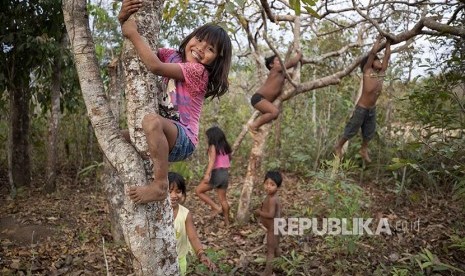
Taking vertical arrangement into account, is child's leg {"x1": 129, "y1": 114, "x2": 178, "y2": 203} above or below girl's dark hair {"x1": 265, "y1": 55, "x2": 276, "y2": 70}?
below

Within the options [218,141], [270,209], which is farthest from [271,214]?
[218,141]

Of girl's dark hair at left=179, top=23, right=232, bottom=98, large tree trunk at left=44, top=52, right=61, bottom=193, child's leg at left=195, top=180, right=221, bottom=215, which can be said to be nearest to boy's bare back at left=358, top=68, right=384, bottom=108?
child's leg at left=195, top=180, right=221, bottom=215

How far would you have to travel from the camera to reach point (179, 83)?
6.42 ft

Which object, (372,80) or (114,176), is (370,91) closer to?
(372,80)

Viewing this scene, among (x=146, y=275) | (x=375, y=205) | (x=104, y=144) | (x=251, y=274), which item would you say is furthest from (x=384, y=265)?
(x=104, y=144)

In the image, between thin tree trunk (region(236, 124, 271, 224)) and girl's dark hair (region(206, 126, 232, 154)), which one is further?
girl's dark hair (region(206, 126, 232, 154))

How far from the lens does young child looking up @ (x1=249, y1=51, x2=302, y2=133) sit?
15.9ft

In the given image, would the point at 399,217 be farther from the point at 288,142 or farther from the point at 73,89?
the point at 73,89

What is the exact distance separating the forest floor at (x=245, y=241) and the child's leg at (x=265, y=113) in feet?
3.83

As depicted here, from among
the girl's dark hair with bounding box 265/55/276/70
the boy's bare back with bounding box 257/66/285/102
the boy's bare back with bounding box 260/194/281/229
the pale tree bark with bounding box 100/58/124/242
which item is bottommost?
the boy's bare back with bounding box 260/194/281/229

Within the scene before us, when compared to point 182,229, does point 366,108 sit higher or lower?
higher

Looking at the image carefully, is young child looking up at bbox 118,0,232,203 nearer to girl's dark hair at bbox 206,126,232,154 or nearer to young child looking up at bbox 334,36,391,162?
girl's dark hair at bbox 206,126,232,154

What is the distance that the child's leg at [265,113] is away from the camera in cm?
484

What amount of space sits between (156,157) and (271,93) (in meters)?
3.43
